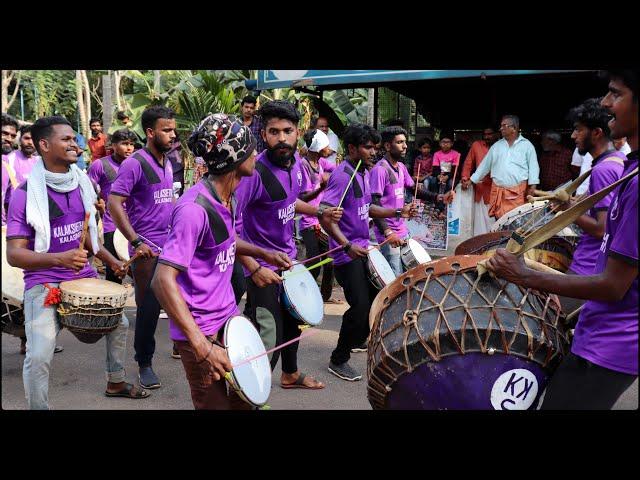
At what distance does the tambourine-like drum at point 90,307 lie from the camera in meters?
3.66

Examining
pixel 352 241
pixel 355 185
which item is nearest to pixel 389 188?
pixel 355 185

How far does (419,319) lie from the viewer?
260 centimetres

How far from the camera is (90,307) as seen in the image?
3.70 meters

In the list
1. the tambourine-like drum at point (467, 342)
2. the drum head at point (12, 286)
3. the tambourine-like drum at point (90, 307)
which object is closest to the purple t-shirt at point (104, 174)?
the drum head at point (12, 286)

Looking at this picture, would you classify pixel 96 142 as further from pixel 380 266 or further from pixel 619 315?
pixel 619 315

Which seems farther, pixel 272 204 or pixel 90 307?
pixel 272 204

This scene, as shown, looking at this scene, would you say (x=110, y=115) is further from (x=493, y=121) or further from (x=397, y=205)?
(x=397, y=205)

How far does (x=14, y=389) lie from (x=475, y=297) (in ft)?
12.2

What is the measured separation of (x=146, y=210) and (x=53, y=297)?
138 cm

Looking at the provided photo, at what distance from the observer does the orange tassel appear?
3.66 meters

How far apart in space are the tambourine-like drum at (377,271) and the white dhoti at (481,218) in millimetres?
3953

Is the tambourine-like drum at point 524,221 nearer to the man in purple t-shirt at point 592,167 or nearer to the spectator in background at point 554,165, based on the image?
the man in purple t-shirt at point 592,167

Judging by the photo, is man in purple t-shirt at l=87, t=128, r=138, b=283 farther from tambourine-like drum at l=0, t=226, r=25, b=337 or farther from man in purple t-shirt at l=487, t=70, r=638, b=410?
man in purple t-shirt at l=487, t=70, r=638, b=410

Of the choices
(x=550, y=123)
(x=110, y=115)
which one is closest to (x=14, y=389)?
(x=550, y=123)
